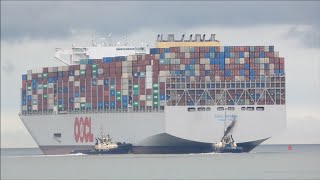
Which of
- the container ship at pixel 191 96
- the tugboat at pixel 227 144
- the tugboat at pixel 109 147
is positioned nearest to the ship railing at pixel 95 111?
the container ship at pixel 191 96

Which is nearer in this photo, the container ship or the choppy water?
the choppy water

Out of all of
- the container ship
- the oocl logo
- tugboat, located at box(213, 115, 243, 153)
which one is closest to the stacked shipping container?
the container ship

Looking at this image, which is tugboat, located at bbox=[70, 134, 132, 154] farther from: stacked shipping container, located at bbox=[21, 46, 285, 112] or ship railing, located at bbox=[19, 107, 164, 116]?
stacked shipping container, located at bbox=[21, 46, 285, 112]

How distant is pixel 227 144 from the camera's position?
120m

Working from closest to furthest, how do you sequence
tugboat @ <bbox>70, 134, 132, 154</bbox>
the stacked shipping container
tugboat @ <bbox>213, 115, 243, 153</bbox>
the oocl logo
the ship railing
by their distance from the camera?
tugboat @ <bbox>213, 115, 243, 153</bbox> → the stacked shipping container → the ship railing → tugboat @ <bbox>70, 134, 132, 154</bbox> → the oocl logo

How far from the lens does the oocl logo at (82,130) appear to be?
422 ft

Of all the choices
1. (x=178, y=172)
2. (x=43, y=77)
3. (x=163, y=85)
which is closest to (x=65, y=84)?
(x=43, y=77)

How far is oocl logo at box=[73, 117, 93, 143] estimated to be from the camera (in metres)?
128

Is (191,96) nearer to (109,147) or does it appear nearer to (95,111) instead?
(109,147)

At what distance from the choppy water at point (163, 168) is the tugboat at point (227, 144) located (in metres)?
0.87

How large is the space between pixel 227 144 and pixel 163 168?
1813cm

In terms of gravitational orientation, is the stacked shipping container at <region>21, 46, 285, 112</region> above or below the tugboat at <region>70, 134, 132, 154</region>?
above

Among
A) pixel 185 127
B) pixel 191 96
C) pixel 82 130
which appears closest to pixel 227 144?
pixel 185 127

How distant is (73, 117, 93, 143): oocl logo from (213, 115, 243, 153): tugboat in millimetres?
14247
